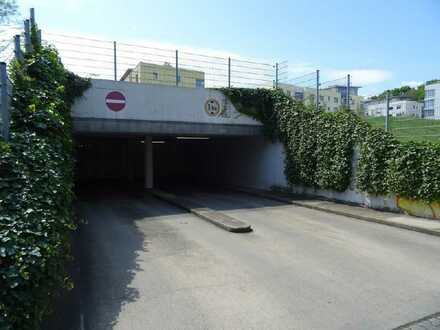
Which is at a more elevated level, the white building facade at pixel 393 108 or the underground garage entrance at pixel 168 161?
the white building facade at pixel 393 108

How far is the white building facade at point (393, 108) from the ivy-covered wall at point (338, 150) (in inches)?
33.5

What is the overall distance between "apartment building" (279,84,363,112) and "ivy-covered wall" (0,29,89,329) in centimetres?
1049

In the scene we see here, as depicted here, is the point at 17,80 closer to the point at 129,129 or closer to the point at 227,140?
the point at 129,129

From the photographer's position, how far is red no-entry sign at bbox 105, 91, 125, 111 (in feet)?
45.6

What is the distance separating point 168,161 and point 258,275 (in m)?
23.3

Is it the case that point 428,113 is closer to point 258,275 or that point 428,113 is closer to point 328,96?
point 328,96

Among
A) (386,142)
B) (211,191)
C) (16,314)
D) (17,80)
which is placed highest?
(17,80)

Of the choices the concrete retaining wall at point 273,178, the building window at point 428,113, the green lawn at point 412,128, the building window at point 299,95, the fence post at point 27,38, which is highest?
the fence post at point 27,38

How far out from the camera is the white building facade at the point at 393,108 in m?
12.7

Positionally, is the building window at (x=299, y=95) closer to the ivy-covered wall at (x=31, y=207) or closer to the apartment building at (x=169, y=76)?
the apartment building at (x=169, y=76)

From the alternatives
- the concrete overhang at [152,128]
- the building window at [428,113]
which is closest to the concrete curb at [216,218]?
the concrete overhang at [152,128]

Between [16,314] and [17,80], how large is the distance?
607 centimetres

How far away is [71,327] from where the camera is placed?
418cm

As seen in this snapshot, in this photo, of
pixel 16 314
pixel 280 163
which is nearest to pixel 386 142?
pixel 280 163
